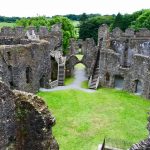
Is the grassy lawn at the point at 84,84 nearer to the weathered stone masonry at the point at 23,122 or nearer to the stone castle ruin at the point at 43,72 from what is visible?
the stone castle ruin at the point at 43,72

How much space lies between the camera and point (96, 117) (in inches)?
1292

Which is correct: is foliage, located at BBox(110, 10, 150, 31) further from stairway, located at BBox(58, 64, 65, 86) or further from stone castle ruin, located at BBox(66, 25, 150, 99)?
stairway, located at BBox(58, 64, 65, 86)

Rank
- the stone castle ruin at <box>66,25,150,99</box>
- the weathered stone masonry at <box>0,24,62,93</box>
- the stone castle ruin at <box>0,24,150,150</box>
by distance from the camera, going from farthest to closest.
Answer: the stone castle ruin at <box>66,25,150,99</box> < the weathered stone masonry at <box>0,24,62,93</box> < the stone castle ruin at <box>0,24,150,150</box>

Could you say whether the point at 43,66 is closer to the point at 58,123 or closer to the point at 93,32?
the point at 58,123

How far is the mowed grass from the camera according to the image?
28.0m

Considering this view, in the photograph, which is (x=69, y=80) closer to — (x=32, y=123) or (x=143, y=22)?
(x=32, y=123)

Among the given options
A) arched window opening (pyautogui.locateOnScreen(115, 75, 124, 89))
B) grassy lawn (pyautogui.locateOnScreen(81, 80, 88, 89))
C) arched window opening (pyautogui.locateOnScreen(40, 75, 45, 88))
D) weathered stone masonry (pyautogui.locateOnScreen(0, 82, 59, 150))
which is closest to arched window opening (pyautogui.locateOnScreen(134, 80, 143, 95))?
arched window opening (pyautogui.locateOnScreen(115, 75, 124, 89))

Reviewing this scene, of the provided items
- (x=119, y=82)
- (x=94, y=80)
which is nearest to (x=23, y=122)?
(x=94, y=80)

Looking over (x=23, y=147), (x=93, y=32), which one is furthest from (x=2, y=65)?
(x=93, y=32)

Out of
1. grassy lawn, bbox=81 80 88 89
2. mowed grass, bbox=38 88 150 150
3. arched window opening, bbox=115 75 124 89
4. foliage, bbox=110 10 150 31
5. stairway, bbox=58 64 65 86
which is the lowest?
mowed grass, bbox=38 88 150 150

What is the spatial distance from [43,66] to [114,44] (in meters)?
14.5

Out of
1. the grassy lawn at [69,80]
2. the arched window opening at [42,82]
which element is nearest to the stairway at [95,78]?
the grassy lawn at [69,80]

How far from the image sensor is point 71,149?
86.0ft

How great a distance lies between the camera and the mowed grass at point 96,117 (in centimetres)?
2802
